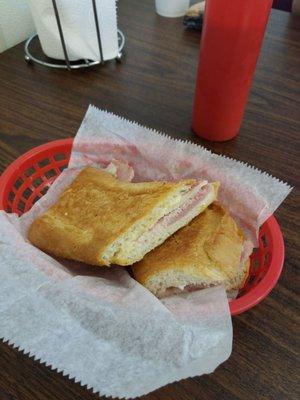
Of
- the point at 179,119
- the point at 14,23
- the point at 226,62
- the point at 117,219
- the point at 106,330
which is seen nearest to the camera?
the point at 106,330

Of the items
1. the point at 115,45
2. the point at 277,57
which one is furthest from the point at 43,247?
the point at 277,57

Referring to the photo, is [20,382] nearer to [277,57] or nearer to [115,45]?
[115,45]

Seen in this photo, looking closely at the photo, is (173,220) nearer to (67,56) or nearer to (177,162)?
(177,162)

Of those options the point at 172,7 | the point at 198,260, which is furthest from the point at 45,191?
the point at 172,7

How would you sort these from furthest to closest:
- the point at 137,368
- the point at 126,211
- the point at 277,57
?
the point at 277,57 → the point at 126,211 → the point at 137,368

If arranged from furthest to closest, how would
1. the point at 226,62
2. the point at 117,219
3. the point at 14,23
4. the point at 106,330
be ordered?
the point at 14,23, the point at 226,62, the point at 117,219, the point at 106,330

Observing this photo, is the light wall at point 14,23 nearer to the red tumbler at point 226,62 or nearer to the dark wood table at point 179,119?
the dark wood table at point 179,119
